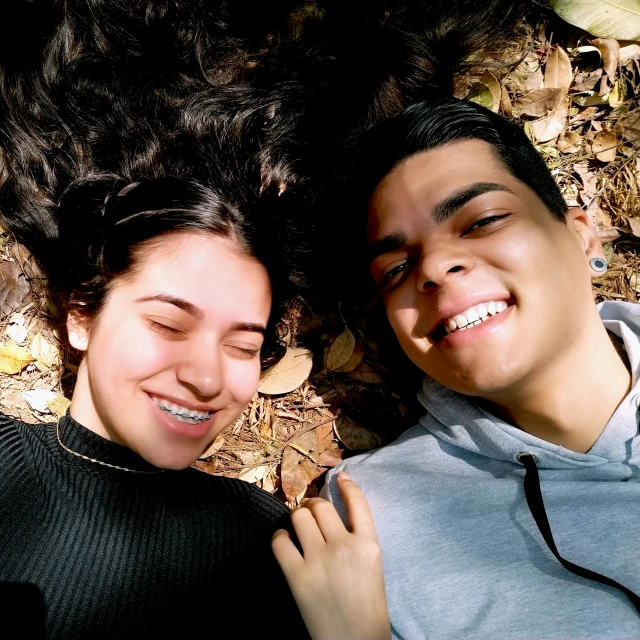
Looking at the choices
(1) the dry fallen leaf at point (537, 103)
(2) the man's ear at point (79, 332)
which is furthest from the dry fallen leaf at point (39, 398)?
(1) the dry fallen leaf at point (537, 103)

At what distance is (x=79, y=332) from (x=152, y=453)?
723 mm

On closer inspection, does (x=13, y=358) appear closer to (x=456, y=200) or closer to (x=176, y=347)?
(x=176, y=347)

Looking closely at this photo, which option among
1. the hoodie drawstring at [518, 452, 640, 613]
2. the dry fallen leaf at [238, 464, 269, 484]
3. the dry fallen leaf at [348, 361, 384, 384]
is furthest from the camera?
the dry fallen leaf at [348, 361, 384, 384]

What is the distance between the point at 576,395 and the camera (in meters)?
2.54

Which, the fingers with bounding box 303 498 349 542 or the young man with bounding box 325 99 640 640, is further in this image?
the fingers with bounding box 303 498 349 542

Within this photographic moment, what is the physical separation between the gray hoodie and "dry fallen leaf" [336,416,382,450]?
46 centimetres

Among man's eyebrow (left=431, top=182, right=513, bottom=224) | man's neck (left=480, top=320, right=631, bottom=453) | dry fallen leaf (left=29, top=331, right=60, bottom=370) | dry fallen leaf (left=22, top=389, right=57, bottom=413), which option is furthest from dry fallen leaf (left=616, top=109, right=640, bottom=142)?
dry fallen leaf (left=22, top=389, right=57, bottom=413)

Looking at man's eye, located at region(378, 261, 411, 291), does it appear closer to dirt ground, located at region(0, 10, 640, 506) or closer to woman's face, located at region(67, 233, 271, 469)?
woman's face, located at region(67, 233, 271, 469)

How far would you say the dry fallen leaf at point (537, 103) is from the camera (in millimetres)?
3410

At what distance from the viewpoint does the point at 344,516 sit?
104 inches

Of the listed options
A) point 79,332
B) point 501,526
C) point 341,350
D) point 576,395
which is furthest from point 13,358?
point 576,395

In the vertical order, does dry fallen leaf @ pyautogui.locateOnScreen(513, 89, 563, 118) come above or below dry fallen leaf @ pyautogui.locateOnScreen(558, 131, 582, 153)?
above

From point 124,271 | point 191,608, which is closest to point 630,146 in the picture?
point 124,271

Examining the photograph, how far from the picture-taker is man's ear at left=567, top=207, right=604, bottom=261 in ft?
8.92
